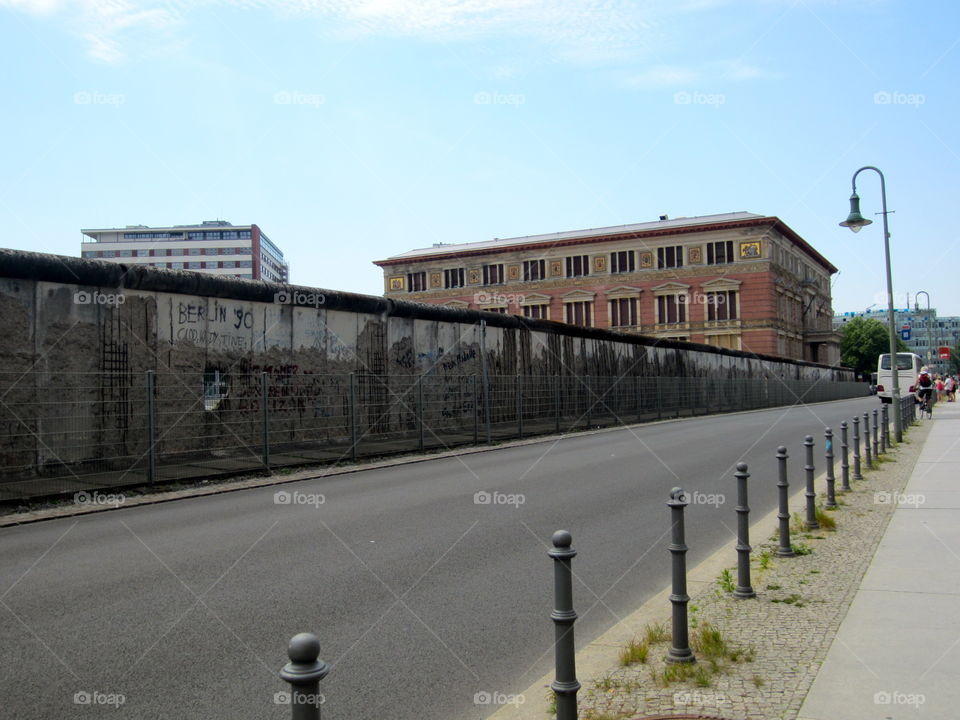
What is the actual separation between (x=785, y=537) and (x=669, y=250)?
234 ft

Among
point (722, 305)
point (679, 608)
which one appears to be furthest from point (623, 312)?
point (679, 608)

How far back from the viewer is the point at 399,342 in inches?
822

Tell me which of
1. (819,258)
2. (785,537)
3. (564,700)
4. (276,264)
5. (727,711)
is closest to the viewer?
(564,700)

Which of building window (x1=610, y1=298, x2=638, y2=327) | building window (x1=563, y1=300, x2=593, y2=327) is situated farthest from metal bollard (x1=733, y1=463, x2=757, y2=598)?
building window (x1=563, y1=300, x2=593, y2=327)

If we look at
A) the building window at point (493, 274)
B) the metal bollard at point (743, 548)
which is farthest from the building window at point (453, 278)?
the metal bollard at point (743, 548)

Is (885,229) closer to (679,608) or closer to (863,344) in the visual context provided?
(679,608)

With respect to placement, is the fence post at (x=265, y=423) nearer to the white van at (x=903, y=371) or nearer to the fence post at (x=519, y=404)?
the fence post at (x=519, y=404)

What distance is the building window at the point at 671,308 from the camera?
75.4 meters

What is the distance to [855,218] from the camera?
21219mm

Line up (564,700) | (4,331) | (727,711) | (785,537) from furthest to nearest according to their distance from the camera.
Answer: (4,331), (785,537), (727,711), (564,700)

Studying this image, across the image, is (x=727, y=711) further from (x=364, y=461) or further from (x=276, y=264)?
(x=276, y=264)

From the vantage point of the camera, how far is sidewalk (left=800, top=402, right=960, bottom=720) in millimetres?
3893

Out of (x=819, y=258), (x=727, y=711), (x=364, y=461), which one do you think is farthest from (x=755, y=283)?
(x=727, y=711)

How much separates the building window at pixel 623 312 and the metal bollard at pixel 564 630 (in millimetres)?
75320
